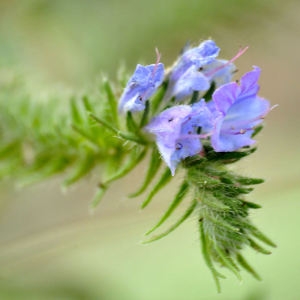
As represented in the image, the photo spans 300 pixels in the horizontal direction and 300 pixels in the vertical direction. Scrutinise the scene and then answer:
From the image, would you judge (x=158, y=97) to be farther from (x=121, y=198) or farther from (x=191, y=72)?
(x=121, y=198)

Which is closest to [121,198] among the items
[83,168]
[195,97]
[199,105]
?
[83,168]

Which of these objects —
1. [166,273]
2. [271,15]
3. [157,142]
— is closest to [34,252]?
[166,273]

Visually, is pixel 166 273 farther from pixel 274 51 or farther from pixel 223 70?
pixel 274 51

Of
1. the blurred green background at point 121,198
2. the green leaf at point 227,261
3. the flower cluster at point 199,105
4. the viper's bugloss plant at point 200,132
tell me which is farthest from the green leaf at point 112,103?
the green leaf at point 227,261

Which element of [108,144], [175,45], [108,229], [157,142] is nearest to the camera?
[157,142]

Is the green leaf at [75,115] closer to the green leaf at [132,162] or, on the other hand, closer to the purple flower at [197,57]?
the green leaf at [132,162]
